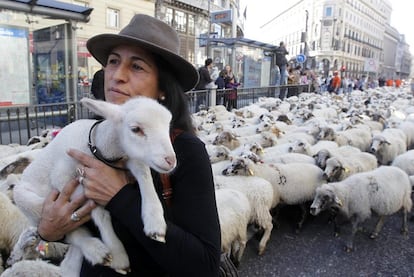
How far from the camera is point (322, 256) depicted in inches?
164

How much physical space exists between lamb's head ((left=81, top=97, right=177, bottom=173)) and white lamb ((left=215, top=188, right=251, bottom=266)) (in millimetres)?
2361

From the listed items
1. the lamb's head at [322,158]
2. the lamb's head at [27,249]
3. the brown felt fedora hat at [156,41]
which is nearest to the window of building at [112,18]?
the lamb's head at [322,158]

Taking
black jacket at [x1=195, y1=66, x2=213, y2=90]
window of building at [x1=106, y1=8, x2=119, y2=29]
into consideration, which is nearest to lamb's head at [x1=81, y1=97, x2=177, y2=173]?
black jacket at [x1=195, y1=66, x2=213, y2=90]

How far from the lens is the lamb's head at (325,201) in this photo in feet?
14.2

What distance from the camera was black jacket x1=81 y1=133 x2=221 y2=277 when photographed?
1.22 meters

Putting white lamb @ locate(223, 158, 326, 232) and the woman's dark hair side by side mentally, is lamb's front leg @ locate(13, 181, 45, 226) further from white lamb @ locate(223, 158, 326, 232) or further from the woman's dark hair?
white lamb @ locate(223, 158, 326, 232)

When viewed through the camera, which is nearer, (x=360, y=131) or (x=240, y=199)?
(x=240, y=199)

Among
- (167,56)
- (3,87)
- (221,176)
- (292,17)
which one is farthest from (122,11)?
(292,17)

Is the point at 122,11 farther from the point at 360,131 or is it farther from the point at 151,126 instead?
the point at 151,126

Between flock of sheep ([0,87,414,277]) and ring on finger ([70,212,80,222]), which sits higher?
ring on finger ([70,212,80,222])

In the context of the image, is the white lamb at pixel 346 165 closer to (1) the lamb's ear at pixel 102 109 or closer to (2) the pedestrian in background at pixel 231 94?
(1) the lamb's ear at pixel 102 109

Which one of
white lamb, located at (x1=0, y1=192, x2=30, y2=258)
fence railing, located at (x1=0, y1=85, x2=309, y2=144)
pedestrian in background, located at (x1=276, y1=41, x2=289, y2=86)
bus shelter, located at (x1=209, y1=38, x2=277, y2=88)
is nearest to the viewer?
white lamb, located at (x1=0, y1=192, x2=30, y2=258)

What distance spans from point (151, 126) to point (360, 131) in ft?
25.4

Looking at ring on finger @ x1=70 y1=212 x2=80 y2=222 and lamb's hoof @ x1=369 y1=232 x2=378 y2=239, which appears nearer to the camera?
ring on finger @ x1=70 y1=212 x2=80 y2=222
